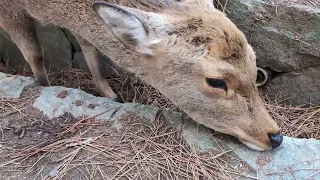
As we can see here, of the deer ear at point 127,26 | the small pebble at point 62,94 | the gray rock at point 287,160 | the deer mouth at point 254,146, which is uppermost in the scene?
the deer ear at point 127,26

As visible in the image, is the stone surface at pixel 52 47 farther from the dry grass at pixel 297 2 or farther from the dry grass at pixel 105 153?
the dry grass at pixel 297 2

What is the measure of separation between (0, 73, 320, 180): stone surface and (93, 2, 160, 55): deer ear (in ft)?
2.63

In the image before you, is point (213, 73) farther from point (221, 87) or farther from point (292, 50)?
point (292, 50)

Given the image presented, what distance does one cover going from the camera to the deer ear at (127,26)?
3.66m

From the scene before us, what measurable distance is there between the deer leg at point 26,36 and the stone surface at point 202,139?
55cm

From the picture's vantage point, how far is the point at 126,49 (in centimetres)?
437

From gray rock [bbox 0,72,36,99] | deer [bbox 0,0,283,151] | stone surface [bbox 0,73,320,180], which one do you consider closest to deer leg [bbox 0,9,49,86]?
gray rock [bbox 0,72,36,99]

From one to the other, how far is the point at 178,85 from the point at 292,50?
199cm

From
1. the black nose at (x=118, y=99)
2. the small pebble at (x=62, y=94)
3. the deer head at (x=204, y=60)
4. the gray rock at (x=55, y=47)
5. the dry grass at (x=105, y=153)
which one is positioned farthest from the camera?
the gray rock at (x=55, y=47)

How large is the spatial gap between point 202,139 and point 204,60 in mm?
787

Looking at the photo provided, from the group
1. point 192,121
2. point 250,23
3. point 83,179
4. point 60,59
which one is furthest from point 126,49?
point 60,59

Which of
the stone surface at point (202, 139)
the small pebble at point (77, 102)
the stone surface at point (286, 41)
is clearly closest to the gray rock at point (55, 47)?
the stone surface at point (202, 139)

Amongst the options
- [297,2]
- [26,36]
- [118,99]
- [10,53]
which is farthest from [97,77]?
[297,2]

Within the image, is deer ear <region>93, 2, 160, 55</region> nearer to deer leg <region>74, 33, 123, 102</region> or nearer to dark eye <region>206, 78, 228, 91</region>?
dark eye <region>206, 78, 228, 91</region>
